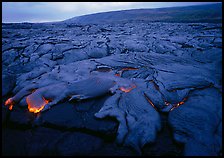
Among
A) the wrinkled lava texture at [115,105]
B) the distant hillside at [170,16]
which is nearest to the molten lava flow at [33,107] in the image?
the wrinkled lava texture at [115,105]

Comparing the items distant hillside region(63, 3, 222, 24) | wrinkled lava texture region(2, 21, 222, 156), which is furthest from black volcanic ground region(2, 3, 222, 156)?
distant hillside region(63, 3, 222, 24)

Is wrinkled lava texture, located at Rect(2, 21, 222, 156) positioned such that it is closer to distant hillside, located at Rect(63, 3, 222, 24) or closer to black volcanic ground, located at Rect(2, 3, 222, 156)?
black volcanic ground, located at Rect(2, 3, 222, 156)

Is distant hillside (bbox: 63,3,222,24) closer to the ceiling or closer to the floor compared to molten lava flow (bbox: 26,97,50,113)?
closer to the ceiling

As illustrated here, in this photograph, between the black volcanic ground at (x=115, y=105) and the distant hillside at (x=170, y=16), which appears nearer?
the black volcanic ground at (x=115, y=105)

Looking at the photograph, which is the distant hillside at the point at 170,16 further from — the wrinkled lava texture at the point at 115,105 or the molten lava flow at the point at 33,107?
the molten lava flow at the point at 33,107

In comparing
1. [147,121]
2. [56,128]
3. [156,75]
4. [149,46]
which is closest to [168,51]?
[149,46]

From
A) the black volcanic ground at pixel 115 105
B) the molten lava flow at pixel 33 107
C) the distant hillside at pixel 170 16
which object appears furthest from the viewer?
the distant hillside at pixel 170 16

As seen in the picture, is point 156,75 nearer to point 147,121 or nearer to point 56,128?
point 147,121
